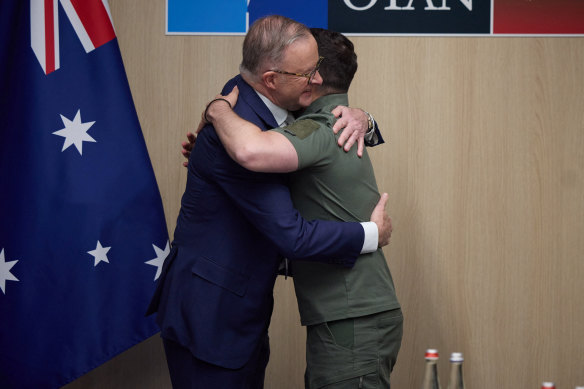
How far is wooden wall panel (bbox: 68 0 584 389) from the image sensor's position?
2471 mm

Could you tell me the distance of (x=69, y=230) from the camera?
2.10 m

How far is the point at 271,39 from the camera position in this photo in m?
1.59

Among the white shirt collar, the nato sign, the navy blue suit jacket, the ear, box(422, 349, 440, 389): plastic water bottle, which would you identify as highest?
the nato sign

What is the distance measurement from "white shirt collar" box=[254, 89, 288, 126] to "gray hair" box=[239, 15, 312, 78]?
0.07 m

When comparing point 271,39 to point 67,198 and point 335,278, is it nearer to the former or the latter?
point 335,278

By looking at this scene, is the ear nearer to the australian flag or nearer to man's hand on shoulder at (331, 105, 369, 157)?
man's hand on shoulder at (331, 105, 369, 157)

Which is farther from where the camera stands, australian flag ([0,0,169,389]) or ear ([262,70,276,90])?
australian flag ([0,0,169,389])

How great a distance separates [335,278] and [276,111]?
0.46 metres

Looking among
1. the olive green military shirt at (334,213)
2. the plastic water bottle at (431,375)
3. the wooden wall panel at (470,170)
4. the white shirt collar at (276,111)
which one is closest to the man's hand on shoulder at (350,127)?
the olive green military shirt at (334,213)

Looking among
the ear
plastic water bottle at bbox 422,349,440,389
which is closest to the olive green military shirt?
the ear

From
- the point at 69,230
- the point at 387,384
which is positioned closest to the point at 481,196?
the point at 387,384

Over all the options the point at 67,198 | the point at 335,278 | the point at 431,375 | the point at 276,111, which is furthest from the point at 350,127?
the point at 67,198

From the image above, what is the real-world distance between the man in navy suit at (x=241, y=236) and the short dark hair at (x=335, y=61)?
0.08 metres

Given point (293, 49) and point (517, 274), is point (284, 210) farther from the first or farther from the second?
point (517, 274)
